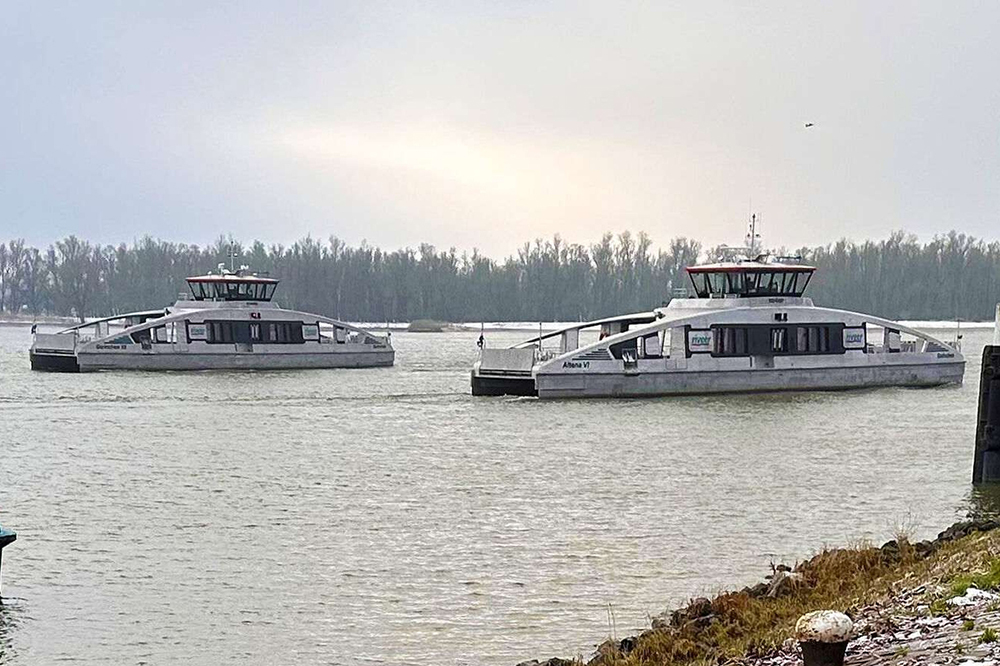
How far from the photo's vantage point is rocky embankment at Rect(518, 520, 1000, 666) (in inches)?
432

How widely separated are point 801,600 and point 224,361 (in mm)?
53713

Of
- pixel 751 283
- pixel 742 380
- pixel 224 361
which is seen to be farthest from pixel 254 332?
pixel 742 380

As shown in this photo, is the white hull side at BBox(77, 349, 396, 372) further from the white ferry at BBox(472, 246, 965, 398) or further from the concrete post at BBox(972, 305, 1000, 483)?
the concrete post at BBox(972, 305, 1000, 483)

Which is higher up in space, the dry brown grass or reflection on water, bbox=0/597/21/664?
the dry brown grass

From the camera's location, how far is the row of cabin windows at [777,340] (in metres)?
50.7

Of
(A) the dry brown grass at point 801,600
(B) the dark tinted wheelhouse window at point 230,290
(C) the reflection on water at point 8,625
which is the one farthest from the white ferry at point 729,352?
(C) the reflection on water at point 8,625

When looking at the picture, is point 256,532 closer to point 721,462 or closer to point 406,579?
point 406,579

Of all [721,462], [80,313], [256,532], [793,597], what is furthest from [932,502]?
[80,313]

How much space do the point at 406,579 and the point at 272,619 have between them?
2.55 m

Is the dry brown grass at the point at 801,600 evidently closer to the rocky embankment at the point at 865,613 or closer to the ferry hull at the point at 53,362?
the rocky embankment at the point at 865,613

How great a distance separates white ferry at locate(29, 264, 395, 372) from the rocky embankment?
51.2 m

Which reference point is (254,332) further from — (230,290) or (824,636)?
(824,636)

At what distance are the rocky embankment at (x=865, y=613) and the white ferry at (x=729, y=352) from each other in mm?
30401

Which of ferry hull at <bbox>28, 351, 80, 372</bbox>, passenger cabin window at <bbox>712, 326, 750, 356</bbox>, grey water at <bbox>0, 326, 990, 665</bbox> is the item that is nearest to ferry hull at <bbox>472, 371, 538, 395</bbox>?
grey water at <bbox>0, 326, 990, 665</bbox>
